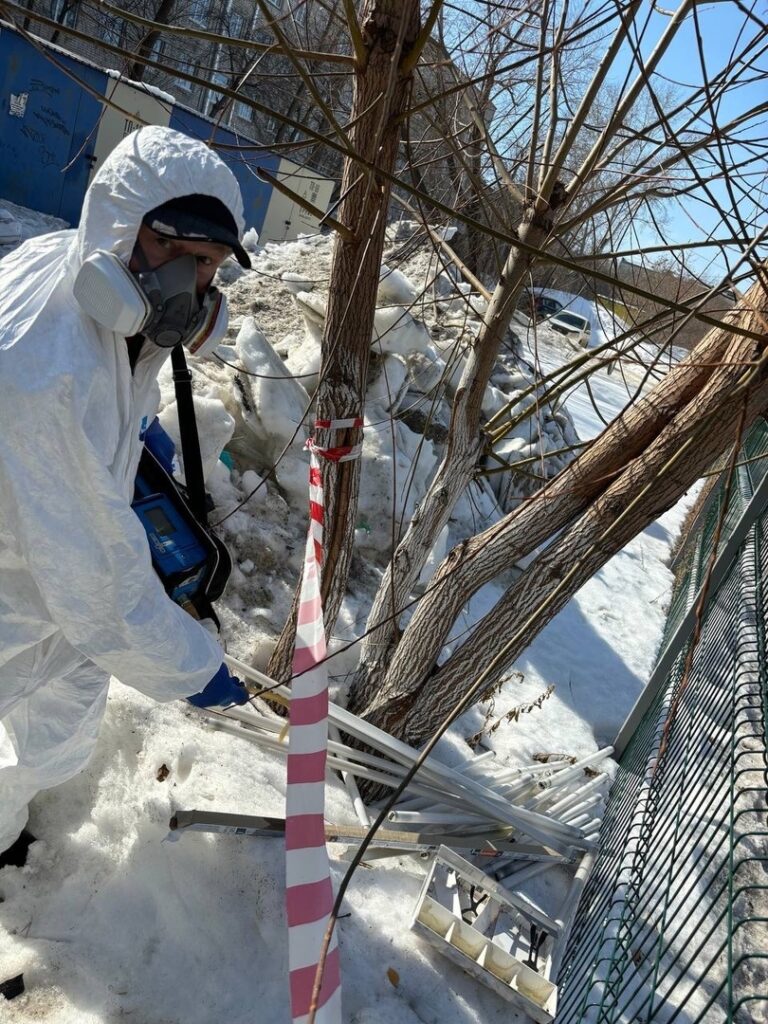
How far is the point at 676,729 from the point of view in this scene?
387 centimetres

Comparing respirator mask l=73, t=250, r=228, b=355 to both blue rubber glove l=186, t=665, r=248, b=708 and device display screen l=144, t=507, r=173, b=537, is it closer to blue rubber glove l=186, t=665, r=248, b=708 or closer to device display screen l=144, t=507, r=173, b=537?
device display screen l=144, t=507, r=173, b=537

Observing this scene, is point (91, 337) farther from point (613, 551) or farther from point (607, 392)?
point (607, 392)

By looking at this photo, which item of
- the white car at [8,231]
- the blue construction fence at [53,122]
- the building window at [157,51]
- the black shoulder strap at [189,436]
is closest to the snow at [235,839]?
the black shoulder strap at [189,436]

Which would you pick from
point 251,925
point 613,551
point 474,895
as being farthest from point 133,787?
point 613,551

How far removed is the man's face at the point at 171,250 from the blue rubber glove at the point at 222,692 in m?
1.16

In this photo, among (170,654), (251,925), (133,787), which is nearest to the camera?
(170,654)

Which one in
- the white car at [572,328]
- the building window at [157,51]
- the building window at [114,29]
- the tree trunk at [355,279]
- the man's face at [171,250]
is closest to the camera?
the man's face at [171,250]

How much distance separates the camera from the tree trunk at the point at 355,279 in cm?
242

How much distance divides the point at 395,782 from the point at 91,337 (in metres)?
2.42

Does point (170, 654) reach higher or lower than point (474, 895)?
higher

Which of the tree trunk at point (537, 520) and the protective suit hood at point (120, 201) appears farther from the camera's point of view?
the tree trunk at point (537, 520)

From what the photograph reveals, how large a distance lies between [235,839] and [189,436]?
1498 millimetres

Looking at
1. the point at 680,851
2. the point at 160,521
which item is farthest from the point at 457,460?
the point at 680,851

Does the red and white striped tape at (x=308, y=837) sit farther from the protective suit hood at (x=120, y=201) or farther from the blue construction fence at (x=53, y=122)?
the blue construction fence at (x=53, y=122)
